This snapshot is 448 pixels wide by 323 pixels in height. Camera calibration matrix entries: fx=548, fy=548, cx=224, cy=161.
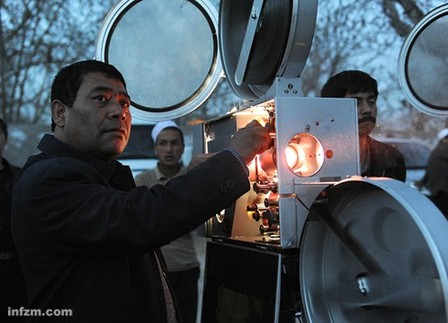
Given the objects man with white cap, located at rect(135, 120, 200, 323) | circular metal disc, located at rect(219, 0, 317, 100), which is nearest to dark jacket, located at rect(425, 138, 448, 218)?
man with white cap, located at rect(135, 120, 200, 323)

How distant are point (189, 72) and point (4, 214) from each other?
146cm

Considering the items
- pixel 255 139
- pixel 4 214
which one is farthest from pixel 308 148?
pixel 4 214

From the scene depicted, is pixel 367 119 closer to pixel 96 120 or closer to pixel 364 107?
pixel 364 107

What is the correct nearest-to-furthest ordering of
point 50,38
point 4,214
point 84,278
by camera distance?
point 84,278, point 4,214, point 50,38

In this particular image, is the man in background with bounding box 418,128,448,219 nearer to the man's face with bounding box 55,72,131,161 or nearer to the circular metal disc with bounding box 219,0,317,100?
the circular metal disc with bounding box 219,0,317,100

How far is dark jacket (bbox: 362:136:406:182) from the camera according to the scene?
228 cm

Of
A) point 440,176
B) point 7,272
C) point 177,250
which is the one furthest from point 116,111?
point 440,176

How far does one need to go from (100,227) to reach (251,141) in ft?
1.52

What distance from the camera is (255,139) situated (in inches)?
59.6

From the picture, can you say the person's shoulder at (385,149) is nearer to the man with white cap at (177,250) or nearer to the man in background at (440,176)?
the man in background at (440,176)

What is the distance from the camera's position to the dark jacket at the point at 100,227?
138 centimetres

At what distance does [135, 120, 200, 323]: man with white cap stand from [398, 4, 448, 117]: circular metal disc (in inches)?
55.2

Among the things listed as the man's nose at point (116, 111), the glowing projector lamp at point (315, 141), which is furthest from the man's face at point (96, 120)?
the glowing projector lamp at point (315, 141)

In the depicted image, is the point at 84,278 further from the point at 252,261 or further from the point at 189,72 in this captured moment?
the point at 189,72
